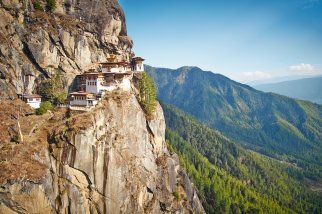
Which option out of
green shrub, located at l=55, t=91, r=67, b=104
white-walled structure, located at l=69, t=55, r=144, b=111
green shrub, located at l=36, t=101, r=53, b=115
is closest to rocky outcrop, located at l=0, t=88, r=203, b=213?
white-walled structure, located at l=69, t=55, r=144, b=111

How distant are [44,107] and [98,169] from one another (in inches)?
1005

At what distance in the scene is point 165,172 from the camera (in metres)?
113

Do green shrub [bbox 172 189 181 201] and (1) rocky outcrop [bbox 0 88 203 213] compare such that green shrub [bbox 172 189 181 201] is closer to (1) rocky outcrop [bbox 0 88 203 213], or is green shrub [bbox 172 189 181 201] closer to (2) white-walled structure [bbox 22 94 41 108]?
(1) rocky outcrop [bbox 0 88 203 213]

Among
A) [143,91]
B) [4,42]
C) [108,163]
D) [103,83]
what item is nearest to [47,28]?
[4,42]

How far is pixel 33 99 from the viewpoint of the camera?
3730 inches

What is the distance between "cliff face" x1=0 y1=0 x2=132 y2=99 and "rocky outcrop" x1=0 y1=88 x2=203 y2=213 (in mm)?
20612

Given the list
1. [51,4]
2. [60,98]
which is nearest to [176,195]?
[60,98]

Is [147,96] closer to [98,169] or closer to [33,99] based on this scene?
[98,169]

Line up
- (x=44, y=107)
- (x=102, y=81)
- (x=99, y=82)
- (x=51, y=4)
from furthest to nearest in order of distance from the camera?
(x=51, y=4) → (x=102, y=81) → (x=99, y=82) → (x=44, y=107)

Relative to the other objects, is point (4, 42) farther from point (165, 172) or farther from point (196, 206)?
point (196, 206)

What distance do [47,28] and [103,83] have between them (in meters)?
27.9

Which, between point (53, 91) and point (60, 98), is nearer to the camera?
point (60, 98)

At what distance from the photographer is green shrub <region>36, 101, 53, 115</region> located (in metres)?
90.2

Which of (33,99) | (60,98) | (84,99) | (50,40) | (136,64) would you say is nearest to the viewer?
(84,99)
